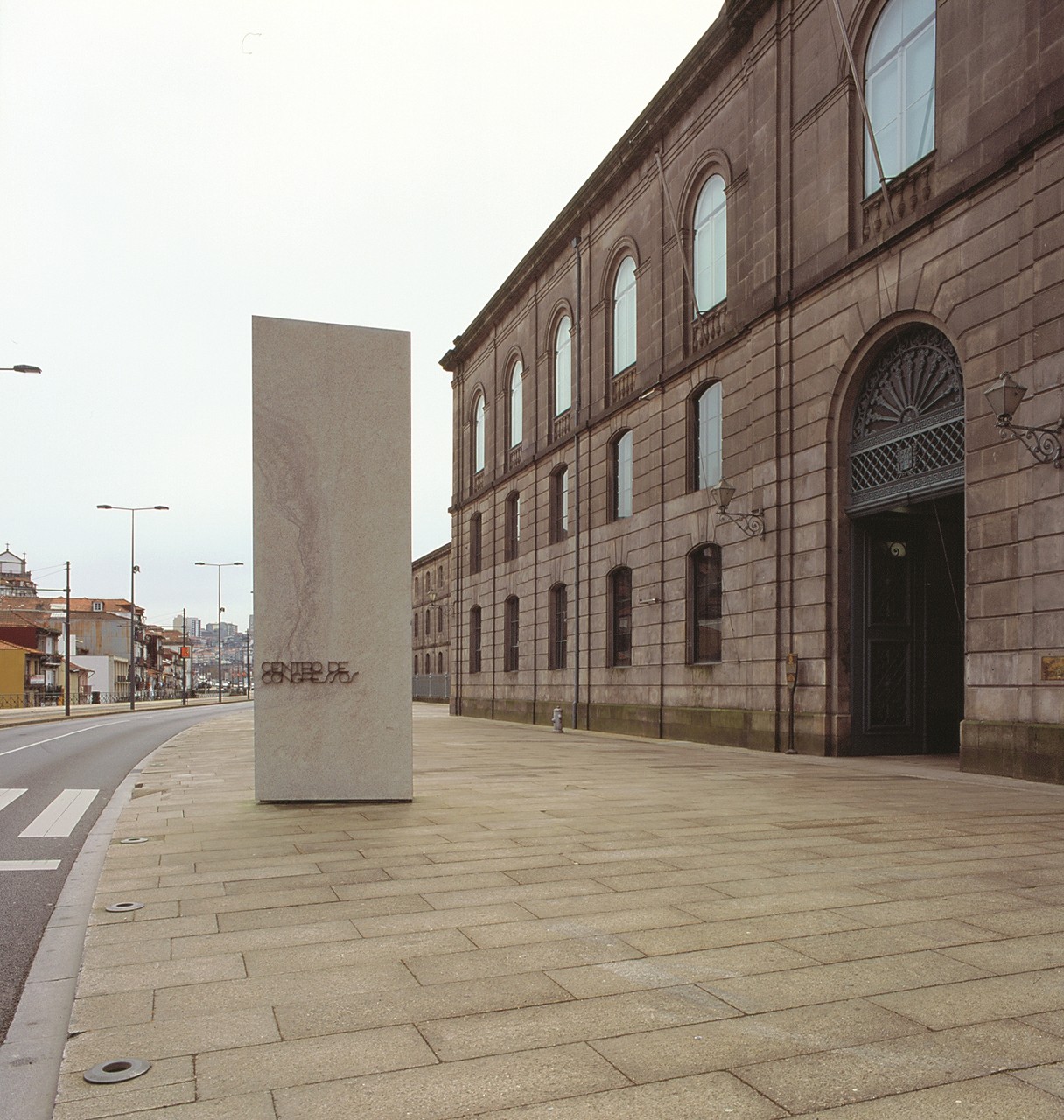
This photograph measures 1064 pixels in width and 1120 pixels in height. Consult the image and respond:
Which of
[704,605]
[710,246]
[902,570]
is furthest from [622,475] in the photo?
[902,570]

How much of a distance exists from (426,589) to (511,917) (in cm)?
7195

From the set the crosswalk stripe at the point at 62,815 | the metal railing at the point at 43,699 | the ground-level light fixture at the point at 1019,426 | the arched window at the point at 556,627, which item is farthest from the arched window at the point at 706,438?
the metal railing at the point at 43,699

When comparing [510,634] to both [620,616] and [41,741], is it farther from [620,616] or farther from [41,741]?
[41,741]

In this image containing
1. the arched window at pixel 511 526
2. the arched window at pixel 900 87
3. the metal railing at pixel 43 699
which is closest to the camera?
the arched window at pixel 900 87

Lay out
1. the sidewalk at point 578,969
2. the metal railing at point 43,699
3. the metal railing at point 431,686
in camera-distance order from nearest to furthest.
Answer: the sidewalk at point 578,969 < the metal railing at point 431,686 < the metal railing at point 43,699

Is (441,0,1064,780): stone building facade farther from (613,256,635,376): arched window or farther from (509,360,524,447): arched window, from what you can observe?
(509,360,524,447): arched window

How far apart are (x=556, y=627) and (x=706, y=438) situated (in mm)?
11573

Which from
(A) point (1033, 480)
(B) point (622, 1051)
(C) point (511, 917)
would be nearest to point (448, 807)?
(C) point (511, 917)

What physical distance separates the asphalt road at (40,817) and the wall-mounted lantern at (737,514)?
11994 mm

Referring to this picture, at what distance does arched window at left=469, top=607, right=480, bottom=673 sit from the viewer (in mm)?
43906

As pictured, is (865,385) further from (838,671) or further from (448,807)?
(448,807)

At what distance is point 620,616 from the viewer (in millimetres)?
29469

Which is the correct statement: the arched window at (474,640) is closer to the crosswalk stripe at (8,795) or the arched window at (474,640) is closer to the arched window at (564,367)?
the arched window at (564,367)

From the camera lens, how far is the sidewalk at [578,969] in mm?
3631
